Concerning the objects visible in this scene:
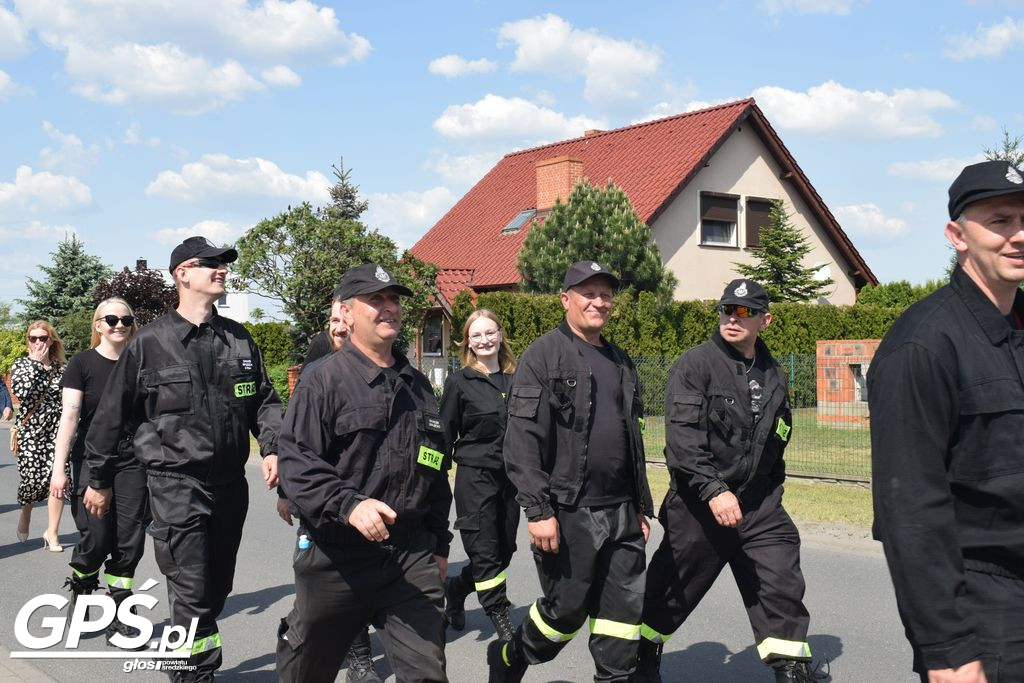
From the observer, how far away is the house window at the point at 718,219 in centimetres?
2716

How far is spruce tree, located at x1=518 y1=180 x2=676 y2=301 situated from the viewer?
2025 centimetres

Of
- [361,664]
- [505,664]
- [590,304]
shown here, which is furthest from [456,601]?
[590,304]

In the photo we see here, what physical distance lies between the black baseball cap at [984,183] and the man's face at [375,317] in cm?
226

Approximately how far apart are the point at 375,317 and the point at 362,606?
116 centimetres

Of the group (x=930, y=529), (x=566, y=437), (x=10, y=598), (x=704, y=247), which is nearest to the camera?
(x=930, y=529)

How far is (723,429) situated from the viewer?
5008 mm

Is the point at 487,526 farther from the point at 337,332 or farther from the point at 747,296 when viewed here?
the point at 747,296

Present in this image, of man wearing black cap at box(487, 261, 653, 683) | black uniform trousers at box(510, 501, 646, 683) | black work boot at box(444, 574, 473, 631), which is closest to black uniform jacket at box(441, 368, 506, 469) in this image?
black work boot at box(444, 574, 473, 631)

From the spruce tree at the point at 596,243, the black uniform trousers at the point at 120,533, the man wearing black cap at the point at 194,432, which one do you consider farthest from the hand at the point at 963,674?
the spruce tree at the point at 596,243

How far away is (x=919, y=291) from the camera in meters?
31.0

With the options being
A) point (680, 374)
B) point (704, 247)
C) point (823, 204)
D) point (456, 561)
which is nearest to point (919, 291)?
point (823, 204)

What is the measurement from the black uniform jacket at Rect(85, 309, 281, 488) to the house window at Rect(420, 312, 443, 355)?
22754mm

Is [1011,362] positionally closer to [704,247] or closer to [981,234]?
[981,234]

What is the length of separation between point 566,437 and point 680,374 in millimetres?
807
